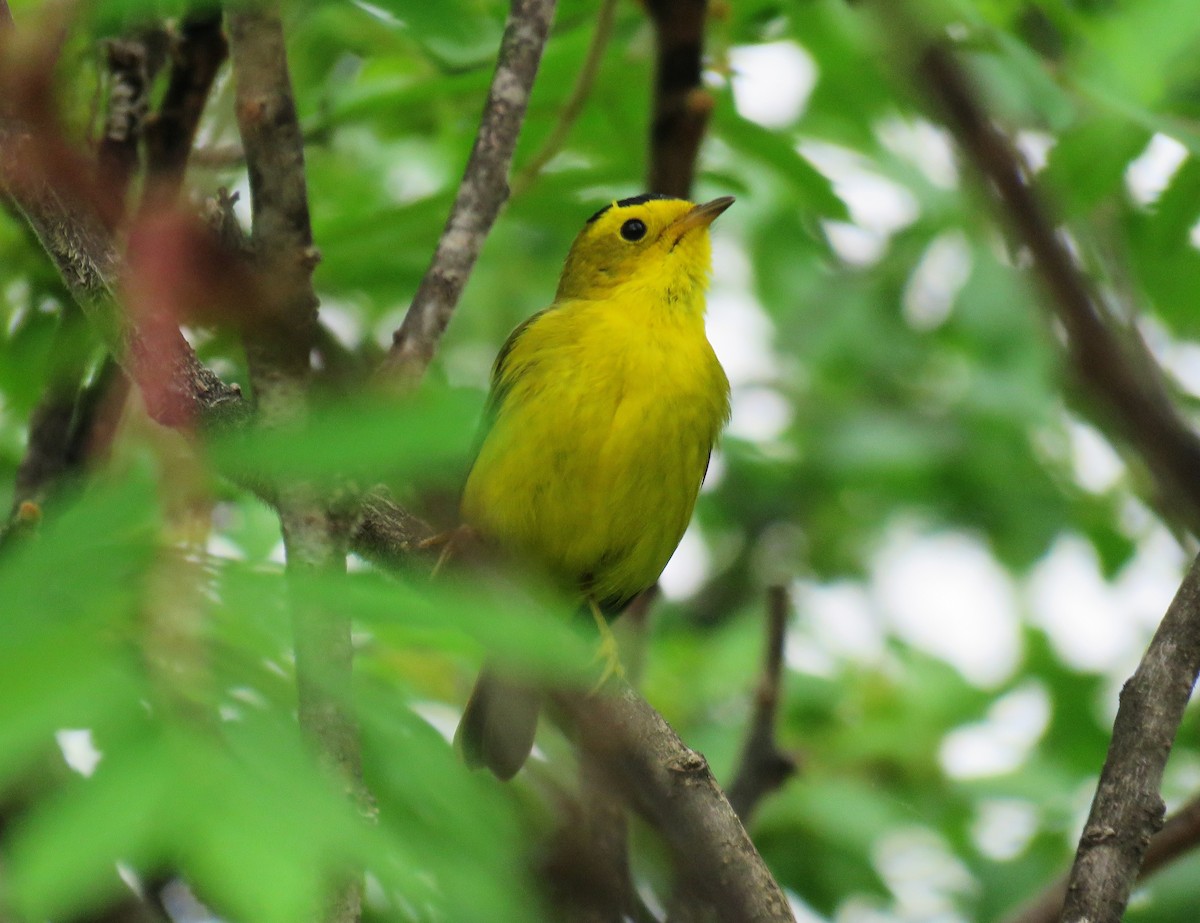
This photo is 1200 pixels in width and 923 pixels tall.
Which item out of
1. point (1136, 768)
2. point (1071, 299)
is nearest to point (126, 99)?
point (1136, 768)

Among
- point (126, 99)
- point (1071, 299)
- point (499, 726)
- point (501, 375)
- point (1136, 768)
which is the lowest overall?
point (499, 726)

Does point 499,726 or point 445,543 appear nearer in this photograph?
point 445,543

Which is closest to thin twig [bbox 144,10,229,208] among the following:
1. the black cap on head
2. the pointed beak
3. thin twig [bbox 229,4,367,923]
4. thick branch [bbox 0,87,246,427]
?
thin twig [bbox 229,4,367,923]

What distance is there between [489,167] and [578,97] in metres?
0.73

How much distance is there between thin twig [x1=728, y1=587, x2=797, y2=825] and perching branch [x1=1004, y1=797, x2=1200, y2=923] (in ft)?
2.64

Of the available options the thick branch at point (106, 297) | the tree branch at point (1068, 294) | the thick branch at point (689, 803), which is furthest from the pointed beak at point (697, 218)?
the tree branch at point (1068, 294)

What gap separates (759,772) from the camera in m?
3.92

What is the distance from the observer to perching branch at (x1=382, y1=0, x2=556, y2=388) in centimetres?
326

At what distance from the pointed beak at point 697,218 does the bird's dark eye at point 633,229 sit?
116 mm

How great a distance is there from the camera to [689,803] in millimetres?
2703

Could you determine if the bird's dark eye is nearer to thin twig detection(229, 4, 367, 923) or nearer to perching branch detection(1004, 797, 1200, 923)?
thin twig detection(229, 4, 367, 923)

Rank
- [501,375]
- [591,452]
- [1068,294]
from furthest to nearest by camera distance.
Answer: [501,375], [591,452], [1068,294]

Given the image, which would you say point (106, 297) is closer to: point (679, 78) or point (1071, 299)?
point (1071, 299)

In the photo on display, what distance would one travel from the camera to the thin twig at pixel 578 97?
3.88 m
